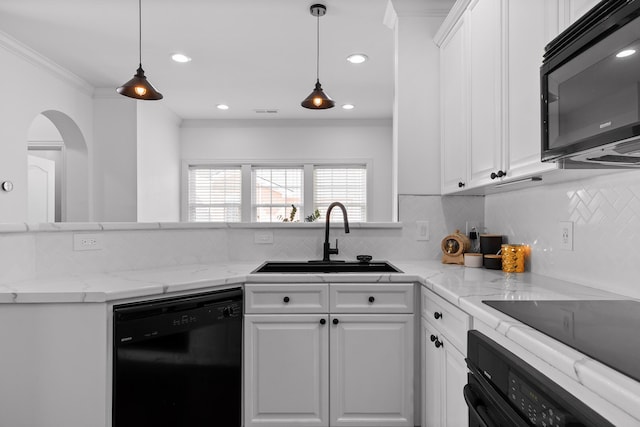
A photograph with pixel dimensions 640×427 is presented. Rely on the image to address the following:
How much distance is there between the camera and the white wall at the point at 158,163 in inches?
171

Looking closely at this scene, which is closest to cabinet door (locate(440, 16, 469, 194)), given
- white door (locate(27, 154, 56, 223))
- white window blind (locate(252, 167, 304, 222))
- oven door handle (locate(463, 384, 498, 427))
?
oven door handle (locate(463, 384, 498, 427))

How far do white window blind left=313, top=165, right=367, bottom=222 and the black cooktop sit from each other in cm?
460

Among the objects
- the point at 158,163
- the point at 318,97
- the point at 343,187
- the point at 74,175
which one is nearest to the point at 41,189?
the point at 74,175

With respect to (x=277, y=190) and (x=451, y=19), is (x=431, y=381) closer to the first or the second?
(x=451, y=19)

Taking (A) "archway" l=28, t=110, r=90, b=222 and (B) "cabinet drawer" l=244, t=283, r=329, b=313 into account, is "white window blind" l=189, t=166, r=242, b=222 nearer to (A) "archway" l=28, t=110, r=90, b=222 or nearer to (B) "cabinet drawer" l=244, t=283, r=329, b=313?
(A) "archway" l=28, t=110, r=90, b=222

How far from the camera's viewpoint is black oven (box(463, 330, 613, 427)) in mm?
677

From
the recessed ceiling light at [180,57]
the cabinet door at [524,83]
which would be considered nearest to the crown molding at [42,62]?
the recessed ceiling light at [180,57]

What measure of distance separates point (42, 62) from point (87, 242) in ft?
8.69

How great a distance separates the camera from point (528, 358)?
33.4 inches

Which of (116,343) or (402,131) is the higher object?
(402,131)

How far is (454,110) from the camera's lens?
7.01 feet

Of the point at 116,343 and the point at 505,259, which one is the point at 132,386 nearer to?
the point at 116,343

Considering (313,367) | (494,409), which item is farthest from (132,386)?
(494,409)

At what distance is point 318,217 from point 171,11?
3.45m
